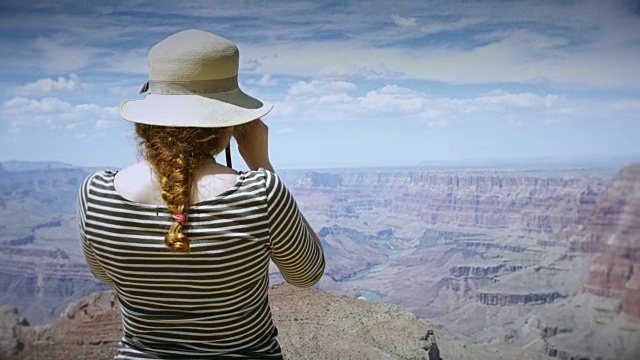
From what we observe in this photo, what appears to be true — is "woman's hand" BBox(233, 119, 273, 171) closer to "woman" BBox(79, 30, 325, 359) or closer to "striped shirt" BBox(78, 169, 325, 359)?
"woman" BBox(79, 30, 325, 359)

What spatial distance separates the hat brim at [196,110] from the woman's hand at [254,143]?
0.03m

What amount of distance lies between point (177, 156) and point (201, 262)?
0.48 ft

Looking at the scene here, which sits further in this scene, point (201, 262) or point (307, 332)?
point (307, 332)

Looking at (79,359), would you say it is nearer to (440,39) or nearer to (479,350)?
(479,350)

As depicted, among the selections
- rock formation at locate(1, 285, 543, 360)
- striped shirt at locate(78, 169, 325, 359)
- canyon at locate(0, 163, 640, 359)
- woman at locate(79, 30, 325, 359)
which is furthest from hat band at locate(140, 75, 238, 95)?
canyon at locate(0, 163, 640, 359)

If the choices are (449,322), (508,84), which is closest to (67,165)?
(508,84)

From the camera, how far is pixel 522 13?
19.4 ft

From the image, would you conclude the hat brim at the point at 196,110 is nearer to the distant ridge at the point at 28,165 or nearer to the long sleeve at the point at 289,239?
the long sleeve at the point at 289,239

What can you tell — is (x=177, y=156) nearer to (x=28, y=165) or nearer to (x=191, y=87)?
(x=191, y=87)

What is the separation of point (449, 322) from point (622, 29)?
36.6 ft

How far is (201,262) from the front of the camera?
3.03ft

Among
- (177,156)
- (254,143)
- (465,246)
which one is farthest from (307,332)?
(465,246)

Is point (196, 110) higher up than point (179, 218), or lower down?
higher up

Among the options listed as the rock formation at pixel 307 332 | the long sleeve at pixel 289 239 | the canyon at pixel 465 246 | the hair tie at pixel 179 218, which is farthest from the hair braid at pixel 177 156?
the canyon at pixel 465 246
